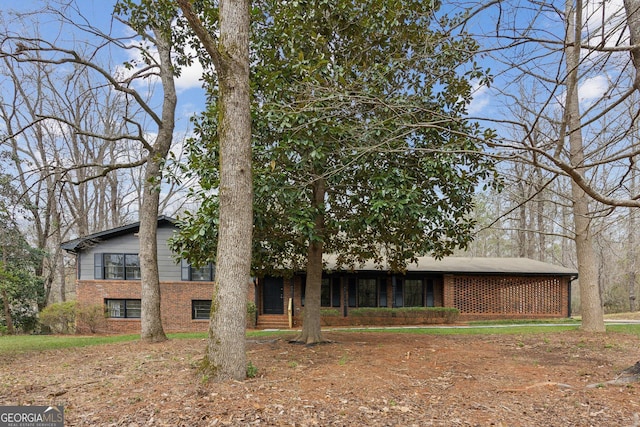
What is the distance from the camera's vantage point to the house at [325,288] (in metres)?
17.9

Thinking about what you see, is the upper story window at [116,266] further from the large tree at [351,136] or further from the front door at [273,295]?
the large tree at [351,136]

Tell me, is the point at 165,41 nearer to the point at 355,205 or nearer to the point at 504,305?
the point at 355,205

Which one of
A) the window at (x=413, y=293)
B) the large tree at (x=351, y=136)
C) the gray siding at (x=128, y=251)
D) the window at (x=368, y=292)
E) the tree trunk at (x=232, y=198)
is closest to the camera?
the tree trunk at (x=232, y=198)

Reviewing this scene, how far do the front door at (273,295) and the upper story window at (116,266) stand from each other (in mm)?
5797

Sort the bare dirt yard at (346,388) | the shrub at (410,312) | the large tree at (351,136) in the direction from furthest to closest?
1. the shrub at (410,312)
2. the large tree at (351,136)
3. the bare dirt yard at (346,388)

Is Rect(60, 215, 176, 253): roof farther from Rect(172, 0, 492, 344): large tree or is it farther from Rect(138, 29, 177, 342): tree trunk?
Rect(172, 0, 492, 344): large tree

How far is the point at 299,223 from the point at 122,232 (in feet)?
45.3

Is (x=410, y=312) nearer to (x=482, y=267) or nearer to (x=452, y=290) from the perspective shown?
(x=452, y=290)

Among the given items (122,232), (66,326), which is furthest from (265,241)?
(66,326)

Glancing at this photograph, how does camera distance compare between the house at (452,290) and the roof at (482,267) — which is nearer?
the roof at (482,267)

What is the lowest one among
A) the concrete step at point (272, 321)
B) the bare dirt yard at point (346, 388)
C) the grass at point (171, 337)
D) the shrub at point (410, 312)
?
the concrete step at point (272, 321)

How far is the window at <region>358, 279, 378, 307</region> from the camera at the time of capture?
1977 cm

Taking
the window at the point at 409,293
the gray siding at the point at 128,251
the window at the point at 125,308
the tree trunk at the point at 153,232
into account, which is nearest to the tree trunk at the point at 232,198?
the tree trunk at the point at 153,232

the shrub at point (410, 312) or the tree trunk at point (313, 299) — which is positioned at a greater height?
the tree trunk at point (313, 299)
